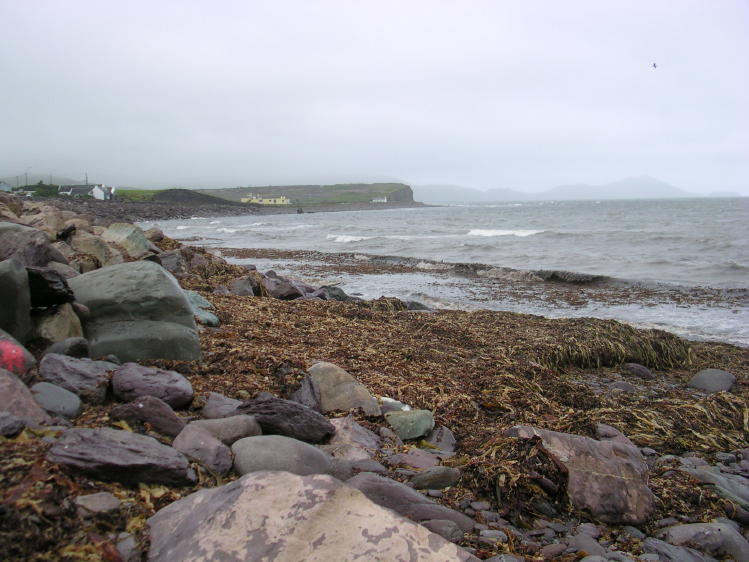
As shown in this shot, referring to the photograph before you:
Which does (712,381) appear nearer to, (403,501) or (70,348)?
(403,501)

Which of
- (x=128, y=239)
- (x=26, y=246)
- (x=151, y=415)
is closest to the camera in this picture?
(x=151, y=415)

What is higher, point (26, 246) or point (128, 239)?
point (26, 246)

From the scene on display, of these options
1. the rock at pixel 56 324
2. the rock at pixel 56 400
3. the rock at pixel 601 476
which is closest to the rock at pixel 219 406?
the rock at pixel 56 400

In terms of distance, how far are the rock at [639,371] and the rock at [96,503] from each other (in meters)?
6.31

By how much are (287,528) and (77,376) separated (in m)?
2.02

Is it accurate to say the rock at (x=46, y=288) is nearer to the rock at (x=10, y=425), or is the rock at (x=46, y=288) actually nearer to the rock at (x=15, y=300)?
the rock at (x=15, y=300)

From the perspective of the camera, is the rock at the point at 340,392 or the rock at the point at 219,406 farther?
the rock at the point at 340,392

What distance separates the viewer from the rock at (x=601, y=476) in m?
2.96

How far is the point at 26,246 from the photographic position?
5.82m

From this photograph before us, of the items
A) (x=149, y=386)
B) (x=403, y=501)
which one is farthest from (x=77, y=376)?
(x=403, y=501)

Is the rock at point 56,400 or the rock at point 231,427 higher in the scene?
the rock at point 56,400

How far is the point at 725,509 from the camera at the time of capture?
128 inches

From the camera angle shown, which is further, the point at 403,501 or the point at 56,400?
the point at 56,400

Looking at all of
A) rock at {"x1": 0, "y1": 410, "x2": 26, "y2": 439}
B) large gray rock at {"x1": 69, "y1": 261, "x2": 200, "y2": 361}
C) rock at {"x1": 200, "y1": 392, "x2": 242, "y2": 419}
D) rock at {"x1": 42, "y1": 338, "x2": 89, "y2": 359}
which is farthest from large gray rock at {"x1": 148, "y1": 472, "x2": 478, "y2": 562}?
large gray rock at {"x1": 69, "y1": 261, "x2": 200, "y2": 361}
